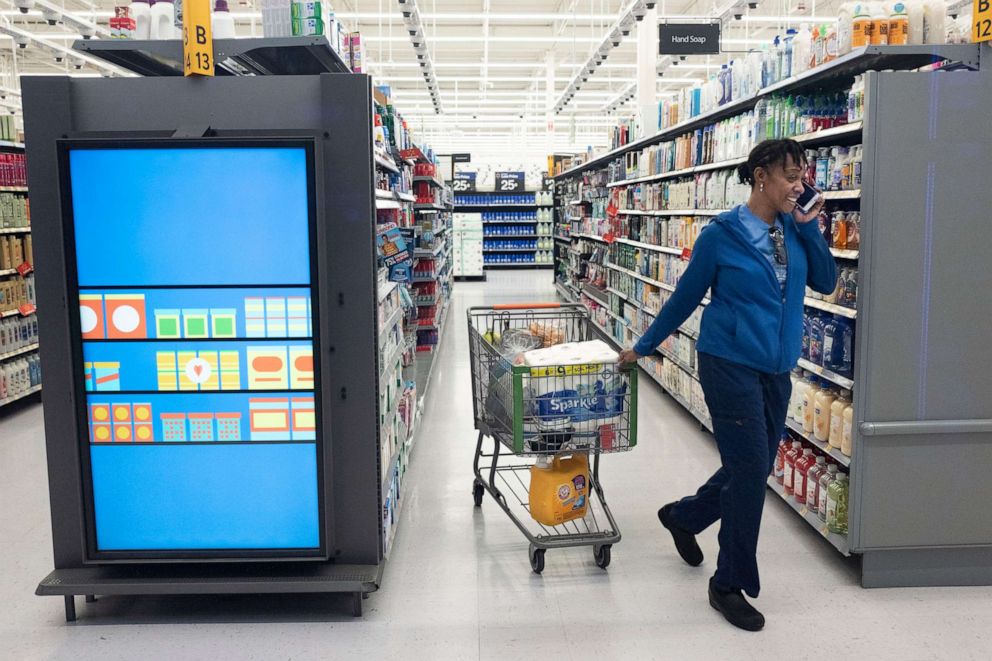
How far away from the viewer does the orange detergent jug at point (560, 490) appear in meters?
3.74

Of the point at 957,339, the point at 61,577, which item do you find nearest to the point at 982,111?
the point at 957,339

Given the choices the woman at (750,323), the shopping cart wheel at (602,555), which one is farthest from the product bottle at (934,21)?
the shopping cart wheel at (602,555)

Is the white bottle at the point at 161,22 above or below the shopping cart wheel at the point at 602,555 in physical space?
above

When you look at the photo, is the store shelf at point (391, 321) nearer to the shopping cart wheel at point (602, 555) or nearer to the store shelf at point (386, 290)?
the store shelf at point (386, 290)

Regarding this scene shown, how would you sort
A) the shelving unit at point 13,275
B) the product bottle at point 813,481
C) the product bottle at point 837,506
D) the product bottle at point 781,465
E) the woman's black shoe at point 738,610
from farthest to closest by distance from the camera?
1. the shelving unit at point 13,275
2. the product bottle at point 781,465
3. the product bottle at point 813,481
4. the product bottle at point 837,506
5. the woman's black shoe at point 738,610

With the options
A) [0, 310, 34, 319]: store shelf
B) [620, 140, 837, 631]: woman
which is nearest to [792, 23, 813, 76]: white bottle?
[620, 140, 837, 631]: woman

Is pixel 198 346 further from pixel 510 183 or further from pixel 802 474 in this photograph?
pixel 510 183

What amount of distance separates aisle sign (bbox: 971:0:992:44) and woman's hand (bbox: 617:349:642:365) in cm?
190

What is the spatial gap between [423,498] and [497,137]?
2583 centimetres

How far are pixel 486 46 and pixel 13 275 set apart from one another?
411 inches

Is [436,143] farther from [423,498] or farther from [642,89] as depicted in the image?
[423,498]

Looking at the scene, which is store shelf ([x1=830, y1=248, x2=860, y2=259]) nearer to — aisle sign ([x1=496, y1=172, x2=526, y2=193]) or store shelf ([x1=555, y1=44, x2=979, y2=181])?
store shelf ([x1=555, y1=44, x2=979, y2=181])

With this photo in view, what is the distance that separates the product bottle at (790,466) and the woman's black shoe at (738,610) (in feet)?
3.64

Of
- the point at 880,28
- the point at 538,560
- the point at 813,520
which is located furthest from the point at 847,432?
the point at 880,28
